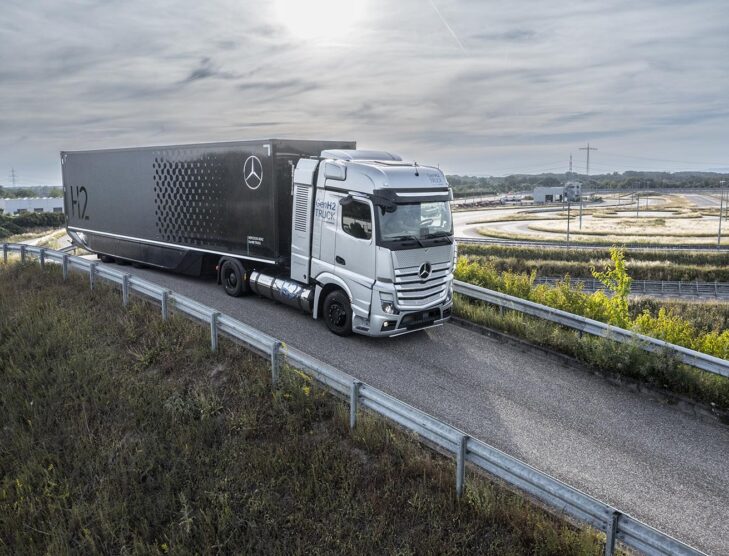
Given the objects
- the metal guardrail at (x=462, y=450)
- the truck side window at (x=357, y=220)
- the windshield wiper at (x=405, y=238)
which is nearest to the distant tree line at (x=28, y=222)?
the truck side window at (x=357, y=220)

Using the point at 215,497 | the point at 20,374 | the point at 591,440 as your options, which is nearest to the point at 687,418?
the point at 591,440

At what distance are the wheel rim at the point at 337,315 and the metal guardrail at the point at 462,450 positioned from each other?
7.55 ft

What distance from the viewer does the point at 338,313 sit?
1181 cm

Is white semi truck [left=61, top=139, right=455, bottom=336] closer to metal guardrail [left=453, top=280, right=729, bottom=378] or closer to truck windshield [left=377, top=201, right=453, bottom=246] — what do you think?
truck windshield [left=377, top=201, right=453, bottom=246]

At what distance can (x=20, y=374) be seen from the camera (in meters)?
10.8

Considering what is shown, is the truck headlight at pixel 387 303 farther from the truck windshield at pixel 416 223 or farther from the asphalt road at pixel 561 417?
the truck windshield at pixel 416 223

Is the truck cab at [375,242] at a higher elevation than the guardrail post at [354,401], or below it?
higher

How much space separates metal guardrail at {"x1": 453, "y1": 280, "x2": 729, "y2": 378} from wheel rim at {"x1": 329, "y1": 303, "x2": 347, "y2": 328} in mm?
3645

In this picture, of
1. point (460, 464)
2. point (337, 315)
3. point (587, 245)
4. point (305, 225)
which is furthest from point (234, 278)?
point (587, 245)

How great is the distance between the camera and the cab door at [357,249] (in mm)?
10828

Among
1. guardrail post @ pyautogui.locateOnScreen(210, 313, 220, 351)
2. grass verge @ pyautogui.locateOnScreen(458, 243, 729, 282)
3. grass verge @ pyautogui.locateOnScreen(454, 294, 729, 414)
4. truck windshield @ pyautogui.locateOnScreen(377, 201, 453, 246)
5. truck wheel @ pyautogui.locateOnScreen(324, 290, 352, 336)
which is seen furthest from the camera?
grass verge @ pyautogui.locateOnScreen(458, 243, 729, 282)

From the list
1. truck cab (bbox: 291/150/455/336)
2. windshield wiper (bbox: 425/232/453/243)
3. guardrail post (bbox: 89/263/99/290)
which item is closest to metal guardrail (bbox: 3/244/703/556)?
truck cab (bbox: 291/150/455/336)

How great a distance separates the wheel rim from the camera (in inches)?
462

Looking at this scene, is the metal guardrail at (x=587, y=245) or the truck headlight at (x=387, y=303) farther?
the metal guardrail at (x=587, y=245)
